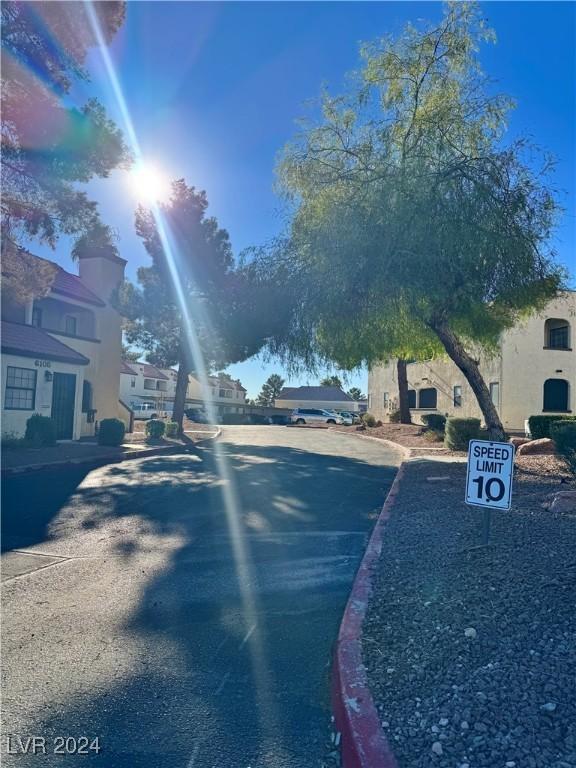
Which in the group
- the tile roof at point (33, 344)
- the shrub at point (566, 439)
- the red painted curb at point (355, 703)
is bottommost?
the red painted curb at point (355, 703)

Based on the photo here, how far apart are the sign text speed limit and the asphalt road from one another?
5.20ft

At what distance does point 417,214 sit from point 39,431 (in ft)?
41.9

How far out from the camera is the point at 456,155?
421 inches

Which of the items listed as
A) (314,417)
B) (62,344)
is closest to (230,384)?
(314,417)

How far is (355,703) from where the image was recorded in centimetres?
317

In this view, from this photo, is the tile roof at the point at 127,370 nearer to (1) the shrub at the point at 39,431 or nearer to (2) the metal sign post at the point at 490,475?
(1) the shrub at the point at 39,431

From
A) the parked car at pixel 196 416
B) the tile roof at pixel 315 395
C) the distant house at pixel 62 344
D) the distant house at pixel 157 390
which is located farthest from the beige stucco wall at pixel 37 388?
the tile roof at pixel 315 395

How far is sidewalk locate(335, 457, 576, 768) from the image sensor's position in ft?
8.98

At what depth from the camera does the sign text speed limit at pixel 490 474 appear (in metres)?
5.10

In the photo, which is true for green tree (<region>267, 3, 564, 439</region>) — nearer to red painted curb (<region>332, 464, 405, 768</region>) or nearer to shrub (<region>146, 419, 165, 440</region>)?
red painted curb (<region>332, 464, 405, 768</region>)

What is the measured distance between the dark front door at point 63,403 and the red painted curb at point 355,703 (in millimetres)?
17271

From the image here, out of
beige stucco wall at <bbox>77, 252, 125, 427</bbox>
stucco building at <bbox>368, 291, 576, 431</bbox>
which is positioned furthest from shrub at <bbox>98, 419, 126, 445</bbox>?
stucco building at <bbox>368, 291, 576, 431</bbox>

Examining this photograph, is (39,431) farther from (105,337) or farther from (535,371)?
(535,371)

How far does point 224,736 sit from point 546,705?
1.75m
